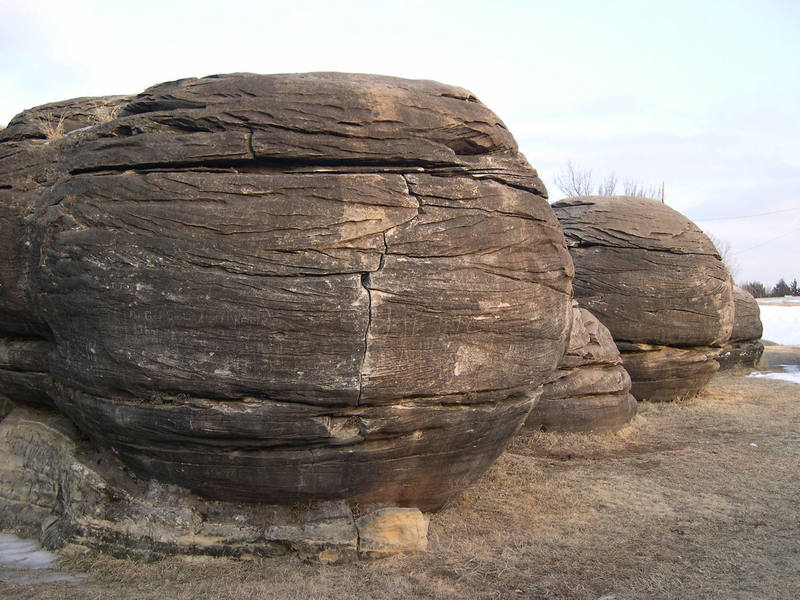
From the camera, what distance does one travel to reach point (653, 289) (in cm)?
933

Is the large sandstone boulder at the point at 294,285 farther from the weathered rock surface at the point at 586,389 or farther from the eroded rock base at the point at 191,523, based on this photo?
the weathered rock surface at the point at 586,389

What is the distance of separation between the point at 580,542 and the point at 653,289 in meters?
5.34

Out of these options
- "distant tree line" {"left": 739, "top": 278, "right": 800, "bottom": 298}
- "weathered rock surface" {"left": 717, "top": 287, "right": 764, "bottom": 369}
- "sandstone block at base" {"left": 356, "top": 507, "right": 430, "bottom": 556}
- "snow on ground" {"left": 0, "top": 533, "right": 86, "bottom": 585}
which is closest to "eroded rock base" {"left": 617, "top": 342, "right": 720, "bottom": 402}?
"weathered rock surface" {"left": 717, "top": 287, "right": 764, "bottom": 369}

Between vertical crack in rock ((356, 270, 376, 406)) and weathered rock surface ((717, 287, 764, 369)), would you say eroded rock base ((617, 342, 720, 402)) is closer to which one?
weathered rock surface ((717, 287, 764, 369))

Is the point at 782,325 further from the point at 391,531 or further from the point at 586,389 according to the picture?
the point at 391,531

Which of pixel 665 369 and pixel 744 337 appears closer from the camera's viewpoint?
pixel 665 369

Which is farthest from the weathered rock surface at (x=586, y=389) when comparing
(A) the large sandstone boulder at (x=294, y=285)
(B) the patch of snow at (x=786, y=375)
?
(B) the patch of snow at (x=786, y=375)

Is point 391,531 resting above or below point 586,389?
below

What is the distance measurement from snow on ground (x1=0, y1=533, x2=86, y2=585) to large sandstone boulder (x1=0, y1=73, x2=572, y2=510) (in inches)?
29.4

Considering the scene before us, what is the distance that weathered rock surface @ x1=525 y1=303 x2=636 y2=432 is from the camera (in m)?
7.68

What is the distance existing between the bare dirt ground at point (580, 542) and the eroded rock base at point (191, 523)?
10 cm

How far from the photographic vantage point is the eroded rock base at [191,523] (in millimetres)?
4336

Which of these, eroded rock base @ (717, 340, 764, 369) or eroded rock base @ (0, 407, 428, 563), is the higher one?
Answer: eroded rock base @ (717, 340, 764, 369)

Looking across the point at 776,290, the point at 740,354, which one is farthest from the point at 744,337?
the point at 776,290
